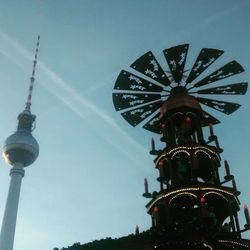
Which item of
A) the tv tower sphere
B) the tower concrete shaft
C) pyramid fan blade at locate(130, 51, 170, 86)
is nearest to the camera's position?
pyramid fan blade at locate(130, 51, 170, 86)

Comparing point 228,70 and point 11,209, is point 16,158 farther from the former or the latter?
point 228,70

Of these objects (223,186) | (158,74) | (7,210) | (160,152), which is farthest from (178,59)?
(7,210)

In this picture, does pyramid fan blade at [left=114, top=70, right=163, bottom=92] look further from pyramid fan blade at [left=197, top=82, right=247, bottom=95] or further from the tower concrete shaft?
the tower concrete shaft

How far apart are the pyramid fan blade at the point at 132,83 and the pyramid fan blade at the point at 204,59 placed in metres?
2.45

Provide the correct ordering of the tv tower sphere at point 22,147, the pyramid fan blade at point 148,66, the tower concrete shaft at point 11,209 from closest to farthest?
the pyramid fan blade at point 148,66 < the tower concrete shaft at point 11,209 < the tv tower sphere at point 22,147

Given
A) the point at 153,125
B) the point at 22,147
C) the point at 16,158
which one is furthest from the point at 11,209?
the point at 153,125

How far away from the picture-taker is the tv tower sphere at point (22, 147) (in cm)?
13162

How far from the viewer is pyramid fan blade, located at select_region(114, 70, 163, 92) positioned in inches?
1046

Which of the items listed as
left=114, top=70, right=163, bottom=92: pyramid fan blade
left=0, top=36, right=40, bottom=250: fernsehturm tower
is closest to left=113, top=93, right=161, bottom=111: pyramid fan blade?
left=114, top=70, right=163, bottom=92: pyramid fan blade

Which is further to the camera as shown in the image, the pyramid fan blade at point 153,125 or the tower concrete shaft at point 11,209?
the tower concrete shaft at point 11,209

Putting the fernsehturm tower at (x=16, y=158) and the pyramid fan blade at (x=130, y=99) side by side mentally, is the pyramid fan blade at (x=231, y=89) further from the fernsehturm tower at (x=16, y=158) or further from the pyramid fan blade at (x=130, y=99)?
the fernsehturm tower at (x=16, y=158)

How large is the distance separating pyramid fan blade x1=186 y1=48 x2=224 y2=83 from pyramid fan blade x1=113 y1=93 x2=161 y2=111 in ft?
9.40

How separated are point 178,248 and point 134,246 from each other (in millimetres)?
2490

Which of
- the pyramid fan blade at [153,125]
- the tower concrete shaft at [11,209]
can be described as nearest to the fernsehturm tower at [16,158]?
the tower concrete shaft at [11,209]
